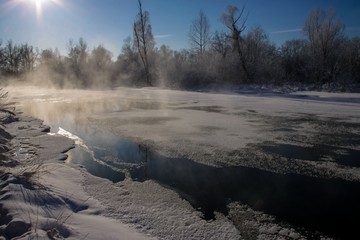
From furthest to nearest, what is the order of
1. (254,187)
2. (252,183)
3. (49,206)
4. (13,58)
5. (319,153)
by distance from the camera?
(13,58) → (319,153) → (252,183) → (254,187) → (49,206)

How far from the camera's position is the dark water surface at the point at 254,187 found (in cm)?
442

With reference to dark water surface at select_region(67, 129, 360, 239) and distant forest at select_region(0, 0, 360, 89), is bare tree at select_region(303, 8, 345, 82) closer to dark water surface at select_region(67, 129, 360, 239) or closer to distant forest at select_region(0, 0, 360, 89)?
distant forest at select_region(0, 0, 360, 89)

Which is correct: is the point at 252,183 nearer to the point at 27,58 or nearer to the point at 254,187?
the point at 254,187

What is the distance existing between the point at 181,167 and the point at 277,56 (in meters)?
36.7

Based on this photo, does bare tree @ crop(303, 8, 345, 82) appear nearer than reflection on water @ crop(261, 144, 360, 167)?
No

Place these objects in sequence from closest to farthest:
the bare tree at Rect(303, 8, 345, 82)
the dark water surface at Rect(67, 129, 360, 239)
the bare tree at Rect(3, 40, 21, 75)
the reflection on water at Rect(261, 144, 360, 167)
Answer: the dark water surface at Rect(67, 129, 360, 239) → the reflection on water at Rect(261, 144, 360, 167) → the bare tree at Rect(303, 8, 345, 82) → the bare tree at Rect(3, 40, 21, 75)

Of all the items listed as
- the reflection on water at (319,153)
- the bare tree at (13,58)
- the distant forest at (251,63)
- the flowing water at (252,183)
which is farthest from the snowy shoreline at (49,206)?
the bare tree at (13,58)

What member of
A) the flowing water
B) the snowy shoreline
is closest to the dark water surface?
the flowing water

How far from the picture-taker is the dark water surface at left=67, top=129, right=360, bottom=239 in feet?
14.5

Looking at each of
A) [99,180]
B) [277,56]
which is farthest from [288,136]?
[277,56]

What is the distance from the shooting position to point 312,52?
34969 millimetres

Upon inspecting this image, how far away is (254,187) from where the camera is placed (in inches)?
214

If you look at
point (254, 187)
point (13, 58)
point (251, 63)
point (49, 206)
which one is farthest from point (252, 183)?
point (13, 58)

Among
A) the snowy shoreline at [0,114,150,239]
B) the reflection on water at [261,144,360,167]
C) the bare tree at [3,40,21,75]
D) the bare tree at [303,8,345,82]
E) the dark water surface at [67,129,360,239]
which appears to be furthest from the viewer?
the bare tree at [3,40,21,75]
